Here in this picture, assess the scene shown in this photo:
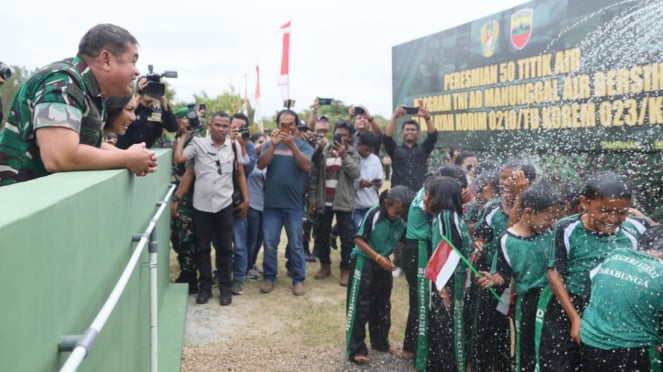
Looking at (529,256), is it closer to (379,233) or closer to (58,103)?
(379,233)

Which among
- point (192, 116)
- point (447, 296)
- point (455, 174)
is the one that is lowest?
point (447, 296)

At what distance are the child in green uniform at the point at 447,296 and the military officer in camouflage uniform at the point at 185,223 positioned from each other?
2.82 meters

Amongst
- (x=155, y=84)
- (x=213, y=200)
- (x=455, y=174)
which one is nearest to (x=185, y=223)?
(x=213, y=200)

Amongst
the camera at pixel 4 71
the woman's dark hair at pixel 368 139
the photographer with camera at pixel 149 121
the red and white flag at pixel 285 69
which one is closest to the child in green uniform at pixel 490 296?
the woman's dark hair at pixel 368 139

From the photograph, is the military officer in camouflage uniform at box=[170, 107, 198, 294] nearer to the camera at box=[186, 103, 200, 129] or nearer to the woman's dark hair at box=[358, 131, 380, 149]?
the camera at box=[186, 103, 200, 129]

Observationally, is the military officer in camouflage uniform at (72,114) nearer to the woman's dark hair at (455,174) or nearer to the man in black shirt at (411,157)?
the woman's dark hair at (455,174)

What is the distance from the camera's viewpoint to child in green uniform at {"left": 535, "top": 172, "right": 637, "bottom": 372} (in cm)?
294

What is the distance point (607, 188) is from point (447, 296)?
50.5 inches

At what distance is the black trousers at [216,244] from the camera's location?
5.59 metres

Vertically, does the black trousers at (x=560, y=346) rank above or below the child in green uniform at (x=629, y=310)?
below

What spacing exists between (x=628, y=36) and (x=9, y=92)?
26.7m

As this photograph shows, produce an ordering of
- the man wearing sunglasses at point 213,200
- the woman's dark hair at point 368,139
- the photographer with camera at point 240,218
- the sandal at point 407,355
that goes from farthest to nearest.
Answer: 1. the woman's dark hair at point 368,139
2. the photographer with camera at point 240,218
3. the man wearing sunglasses at point 213,200
4. the sandal at point 407,355

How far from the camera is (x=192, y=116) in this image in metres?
5.58

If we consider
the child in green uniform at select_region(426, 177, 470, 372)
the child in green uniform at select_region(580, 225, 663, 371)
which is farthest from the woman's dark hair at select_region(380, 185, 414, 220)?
the child in green uniform at select_region(580, 225, 663, 371)
